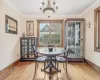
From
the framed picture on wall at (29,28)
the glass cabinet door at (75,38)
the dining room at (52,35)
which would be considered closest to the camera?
the dining room at (52,35)

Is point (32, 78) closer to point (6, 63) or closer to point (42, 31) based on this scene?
point (6, 63)

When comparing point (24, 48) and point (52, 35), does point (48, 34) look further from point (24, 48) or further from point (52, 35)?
point (24, 48)

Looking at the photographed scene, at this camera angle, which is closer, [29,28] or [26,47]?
[26,47]

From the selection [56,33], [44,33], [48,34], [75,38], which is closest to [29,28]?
[44,33]

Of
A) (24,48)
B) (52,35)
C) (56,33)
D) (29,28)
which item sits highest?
(29,28)

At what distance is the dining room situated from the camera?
391 cm

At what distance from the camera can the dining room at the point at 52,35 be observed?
12.8ft

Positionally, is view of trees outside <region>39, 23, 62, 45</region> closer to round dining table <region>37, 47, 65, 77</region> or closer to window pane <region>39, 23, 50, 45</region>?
window pane <region>39, 23, 50, 45</region>

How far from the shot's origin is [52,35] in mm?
6016

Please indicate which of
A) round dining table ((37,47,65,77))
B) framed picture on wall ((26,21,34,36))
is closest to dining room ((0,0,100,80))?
framed picture on wall ((26,21,34,36))

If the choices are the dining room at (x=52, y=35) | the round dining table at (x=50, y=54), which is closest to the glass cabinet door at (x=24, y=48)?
the dining room at (x=52, y=35)

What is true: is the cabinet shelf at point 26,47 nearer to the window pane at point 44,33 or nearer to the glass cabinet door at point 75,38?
the window pane at point 44,33

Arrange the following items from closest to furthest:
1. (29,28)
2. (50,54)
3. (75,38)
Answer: (50,54), (75,38), (29,28)

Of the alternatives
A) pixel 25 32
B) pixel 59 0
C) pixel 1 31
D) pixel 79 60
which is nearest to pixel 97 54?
pixel 79 60
